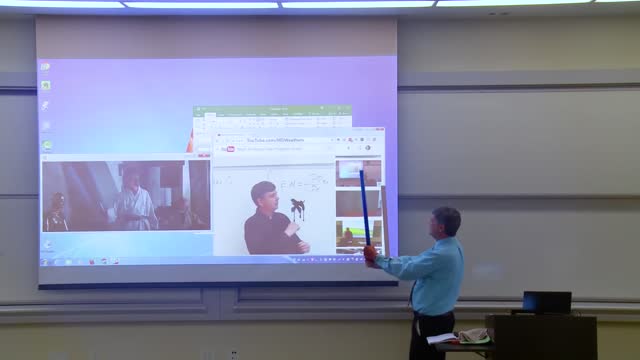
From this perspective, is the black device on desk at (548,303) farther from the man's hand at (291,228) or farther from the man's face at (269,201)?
the man's face at (269,201)

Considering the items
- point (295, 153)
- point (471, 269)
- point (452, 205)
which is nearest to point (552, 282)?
point (471, 269)

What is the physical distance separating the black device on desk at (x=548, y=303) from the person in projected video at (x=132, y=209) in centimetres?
232

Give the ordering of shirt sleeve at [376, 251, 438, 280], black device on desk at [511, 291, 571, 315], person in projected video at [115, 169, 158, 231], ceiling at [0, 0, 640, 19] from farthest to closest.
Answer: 1. person in projected video at [115, 169, 158, 231]
2. ceiling at [0, 0, 640, 19]
3. shirt sleeve at [376, 251, 438, 280]
4. black device on desk at [511, 291, 571, 315]

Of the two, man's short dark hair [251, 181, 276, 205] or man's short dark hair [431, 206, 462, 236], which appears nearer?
man's short dark hair [431, 206, 462, 236]

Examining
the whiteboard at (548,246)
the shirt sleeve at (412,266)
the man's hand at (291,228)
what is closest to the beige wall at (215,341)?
the whiteboard at (548,246)

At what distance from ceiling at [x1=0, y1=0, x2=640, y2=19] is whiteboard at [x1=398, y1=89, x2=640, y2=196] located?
517 millimetres

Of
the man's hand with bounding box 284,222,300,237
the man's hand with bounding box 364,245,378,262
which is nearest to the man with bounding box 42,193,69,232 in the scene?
the man's hand with bounding box 284,222,300,237

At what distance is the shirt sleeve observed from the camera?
Result: 2.82m

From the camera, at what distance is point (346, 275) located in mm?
3441

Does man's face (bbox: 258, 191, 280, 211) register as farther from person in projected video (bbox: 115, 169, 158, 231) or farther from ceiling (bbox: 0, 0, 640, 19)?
ceiling (bbox: 0, 0, 640, 19)

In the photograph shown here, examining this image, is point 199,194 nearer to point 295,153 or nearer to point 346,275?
point 295,153

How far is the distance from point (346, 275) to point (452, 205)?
87cm

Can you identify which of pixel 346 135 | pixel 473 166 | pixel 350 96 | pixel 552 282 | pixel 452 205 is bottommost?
pixel 552 282

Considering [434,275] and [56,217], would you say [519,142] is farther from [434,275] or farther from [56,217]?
[56,217]
